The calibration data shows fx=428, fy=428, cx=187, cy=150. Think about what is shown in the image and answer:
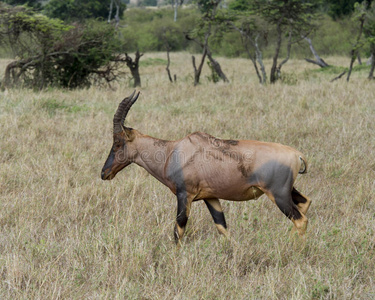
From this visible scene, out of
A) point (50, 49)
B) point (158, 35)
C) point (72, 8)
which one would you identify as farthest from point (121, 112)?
point (158, 35)

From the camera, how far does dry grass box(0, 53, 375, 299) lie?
3.39 m

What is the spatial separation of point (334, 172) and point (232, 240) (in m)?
2.94

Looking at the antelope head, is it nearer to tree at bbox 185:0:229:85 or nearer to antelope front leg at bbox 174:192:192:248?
antelope front leg at bbox 174:192:192:248

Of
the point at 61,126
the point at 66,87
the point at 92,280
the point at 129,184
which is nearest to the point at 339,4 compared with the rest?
the point at 66,87

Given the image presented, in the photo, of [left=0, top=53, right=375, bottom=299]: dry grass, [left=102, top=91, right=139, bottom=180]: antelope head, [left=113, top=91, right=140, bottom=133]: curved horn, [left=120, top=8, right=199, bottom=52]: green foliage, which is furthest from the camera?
[left=120, top=8, right=199, bottom=52]: green foliage

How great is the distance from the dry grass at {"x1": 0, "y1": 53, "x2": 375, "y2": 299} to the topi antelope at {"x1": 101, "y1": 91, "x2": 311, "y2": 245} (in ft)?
1.21

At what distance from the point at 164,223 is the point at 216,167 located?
1099 millimetres

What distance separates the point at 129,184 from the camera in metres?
5.81

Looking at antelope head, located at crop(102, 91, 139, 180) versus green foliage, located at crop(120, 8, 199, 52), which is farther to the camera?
green foliage, located at crop(120, 8, 199, 52)

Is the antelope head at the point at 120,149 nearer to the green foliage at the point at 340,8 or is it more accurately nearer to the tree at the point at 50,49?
the tree at the point at 50,49

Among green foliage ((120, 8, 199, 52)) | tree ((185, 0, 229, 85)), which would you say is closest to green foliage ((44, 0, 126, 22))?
green foliage ((120, 8, 199, 52))

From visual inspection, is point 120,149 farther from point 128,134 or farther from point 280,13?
point 280,13

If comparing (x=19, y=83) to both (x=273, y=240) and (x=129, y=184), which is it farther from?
(x=273, y=240)

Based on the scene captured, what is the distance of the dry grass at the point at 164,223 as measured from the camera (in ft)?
11.1
